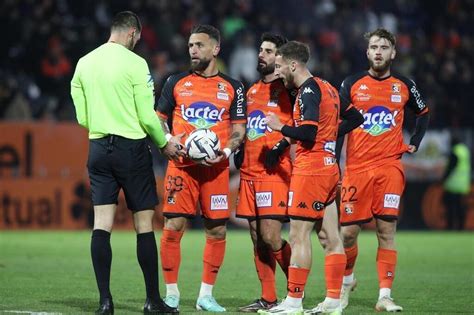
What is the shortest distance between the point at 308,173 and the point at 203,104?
1509 mm

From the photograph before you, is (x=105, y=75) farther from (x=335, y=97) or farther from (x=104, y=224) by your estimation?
(x=335, y=97)

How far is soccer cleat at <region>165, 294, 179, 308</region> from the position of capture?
1005 centimetres

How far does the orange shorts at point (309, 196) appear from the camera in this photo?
956cm

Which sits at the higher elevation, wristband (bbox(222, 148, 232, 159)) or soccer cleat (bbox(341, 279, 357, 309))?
wristband (bbox(222, 148, 232, 159))

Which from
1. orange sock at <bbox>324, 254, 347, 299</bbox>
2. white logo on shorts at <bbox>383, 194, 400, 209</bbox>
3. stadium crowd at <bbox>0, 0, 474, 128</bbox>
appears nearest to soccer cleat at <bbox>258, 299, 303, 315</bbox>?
orange sock at <bbox>324, 254, 347, 299</bbox>

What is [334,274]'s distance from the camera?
972cm

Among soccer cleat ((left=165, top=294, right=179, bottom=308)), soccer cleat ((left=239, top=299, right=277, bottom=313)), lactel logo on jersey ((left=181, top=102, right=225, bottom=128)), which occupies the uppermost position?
lactel logo on jersey ((left=181, top=102, right=225, bottom=128))

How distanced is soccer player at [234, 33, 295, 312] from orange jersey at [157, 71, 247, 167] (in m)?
0.23

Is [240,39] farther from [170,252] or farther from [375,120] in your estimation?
[170,252]

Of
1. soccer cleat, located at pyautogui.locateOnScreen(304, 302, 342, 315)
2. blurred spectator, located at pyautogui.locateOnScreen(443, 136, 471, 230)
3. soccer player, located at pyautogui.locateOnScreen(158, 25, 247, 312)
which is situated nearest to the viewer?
soccer cleat, located at pyautogui.locateOnScreen(304, 302, 342, 315)

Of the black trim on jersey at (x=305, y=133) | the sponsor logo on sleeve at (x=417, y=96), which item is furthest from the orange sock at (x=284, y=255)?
the sponsor logo on sleeve at (x=417, y=96)

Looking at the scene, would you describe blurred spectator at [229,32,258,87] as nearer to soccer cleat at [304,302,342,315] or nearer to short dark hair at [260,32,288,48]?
short dark hair at [260,32,288,48]

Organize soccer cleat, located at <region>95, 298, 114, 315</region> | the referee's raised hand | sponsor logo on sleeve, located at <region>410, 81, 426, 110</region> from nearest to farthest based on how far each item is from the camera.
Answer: soccer cleat, located at <region>95, 298, 114, 315</region>, the referee's raised hand, sponsor logo on sleeve, located at <region>410, 81, 426, 110</region>

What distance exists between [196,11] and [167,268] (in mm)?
15861
